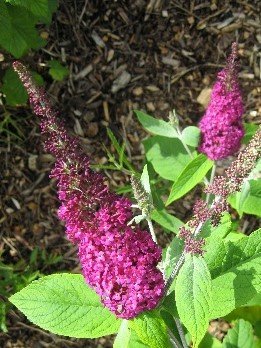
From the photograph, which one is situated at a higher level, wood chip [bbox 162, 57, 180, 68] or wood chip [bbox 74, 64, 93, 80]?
wood chip [bbox 74, 64, 93, 80]

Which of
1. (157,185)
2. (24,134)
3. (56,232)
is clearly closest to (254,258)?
(157,185)

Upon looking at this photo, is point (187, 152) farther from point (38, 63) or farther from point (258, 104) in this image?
point (38, 63)

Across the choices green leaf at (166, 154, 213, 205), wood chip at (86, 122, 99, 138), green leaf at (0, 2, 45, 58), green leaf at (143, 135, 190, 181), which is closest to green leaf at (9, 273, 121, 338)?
green leaf at (166, 154, 213, 205)

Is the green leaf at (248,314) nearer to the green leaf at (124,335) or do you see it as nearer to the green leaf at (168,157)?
the green leaf at (168,157)

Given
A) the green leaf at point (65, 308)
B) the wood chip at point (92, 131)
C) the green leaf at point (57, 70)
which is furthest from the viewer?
the wood chip at point (92, 131)

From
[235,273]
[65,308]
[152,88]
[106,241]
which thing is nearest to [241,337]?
[235,273]

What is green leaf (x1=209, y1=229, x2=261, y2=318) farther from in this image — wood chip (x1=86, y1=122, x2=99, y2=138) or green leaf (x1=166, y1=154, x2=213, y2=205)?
wood chip (x1=86, y1=122, x2=99, y2=138)

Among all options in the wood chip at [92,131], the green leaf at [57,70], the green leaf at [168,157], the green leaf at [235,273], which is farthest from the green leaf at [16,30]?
the green leaf at [235,273]
